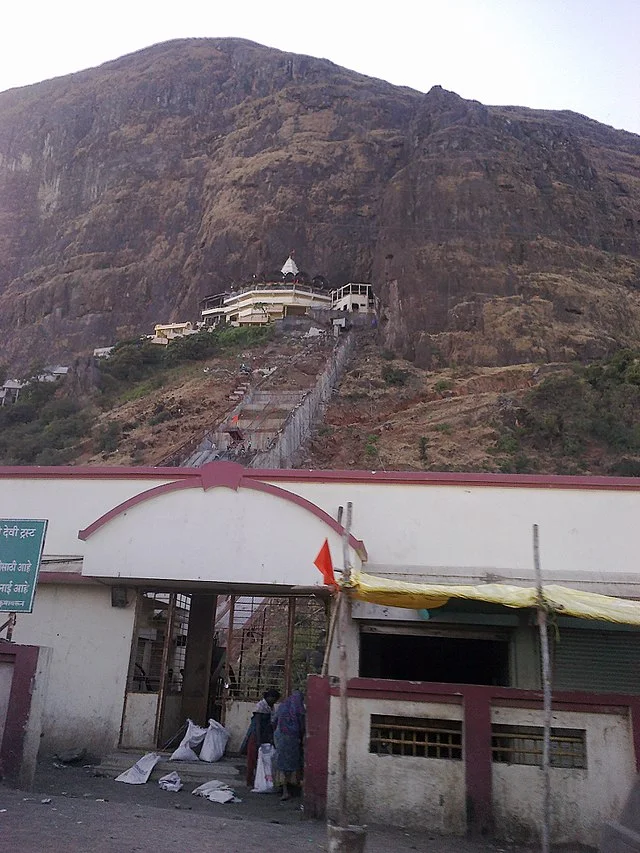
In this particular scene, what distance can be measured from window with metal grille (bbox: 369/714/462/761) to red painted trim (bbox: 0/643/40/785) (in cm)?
387

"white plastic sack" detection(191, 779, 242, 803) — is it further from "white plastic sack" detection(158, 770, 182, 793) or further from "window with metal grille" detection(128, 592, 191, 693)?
"window with metal grille" detection(128, 592, 191, 693)

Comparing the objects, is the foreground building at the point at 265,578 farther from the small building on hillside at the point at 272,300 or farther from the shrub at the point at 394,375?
the small building on hillside at the point at 272,300

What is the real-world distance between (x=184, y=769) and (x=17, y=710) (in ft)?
9.92

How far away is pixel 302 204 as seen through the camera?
7256 centimetres

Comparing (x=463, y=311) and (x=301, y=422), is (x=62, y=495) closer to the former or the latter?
(x=301, y=422)

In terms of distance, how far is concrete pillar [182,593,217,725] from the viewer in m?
13.1

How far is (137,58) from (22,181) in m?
29.0

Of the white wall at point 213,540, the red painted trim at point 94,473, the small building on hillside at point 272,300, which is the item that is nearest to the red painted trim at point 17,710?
→ the white wall at point 213,540

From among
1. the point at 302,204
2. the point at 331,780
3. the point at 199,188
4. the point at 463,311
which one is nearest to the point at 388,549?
the point at 331,780

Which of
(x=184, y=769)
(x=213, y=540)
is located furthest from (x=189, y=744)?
(x=213, y=540)

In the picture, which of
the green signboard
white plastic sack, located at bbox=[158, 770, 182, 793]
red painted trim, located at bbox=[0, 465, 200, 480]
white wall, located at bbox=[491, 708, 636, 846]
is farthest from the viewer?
red painted trim, located at bbox=[0, 465, 200, 480]

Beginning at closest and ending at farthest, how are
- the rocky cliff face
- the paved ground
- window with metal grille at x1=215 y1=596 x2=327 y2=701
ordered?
the paved ground → window with metal grille at x1=215 y1=596 x2=327 y2=701 → the rocky cliff face

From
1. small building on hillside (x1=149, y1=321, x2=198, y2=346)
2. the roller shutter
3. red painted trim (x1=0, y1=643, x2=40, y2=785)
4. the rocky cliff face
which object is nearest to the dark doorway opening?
the roller shutter

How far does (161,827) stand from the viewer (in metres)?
7.16
